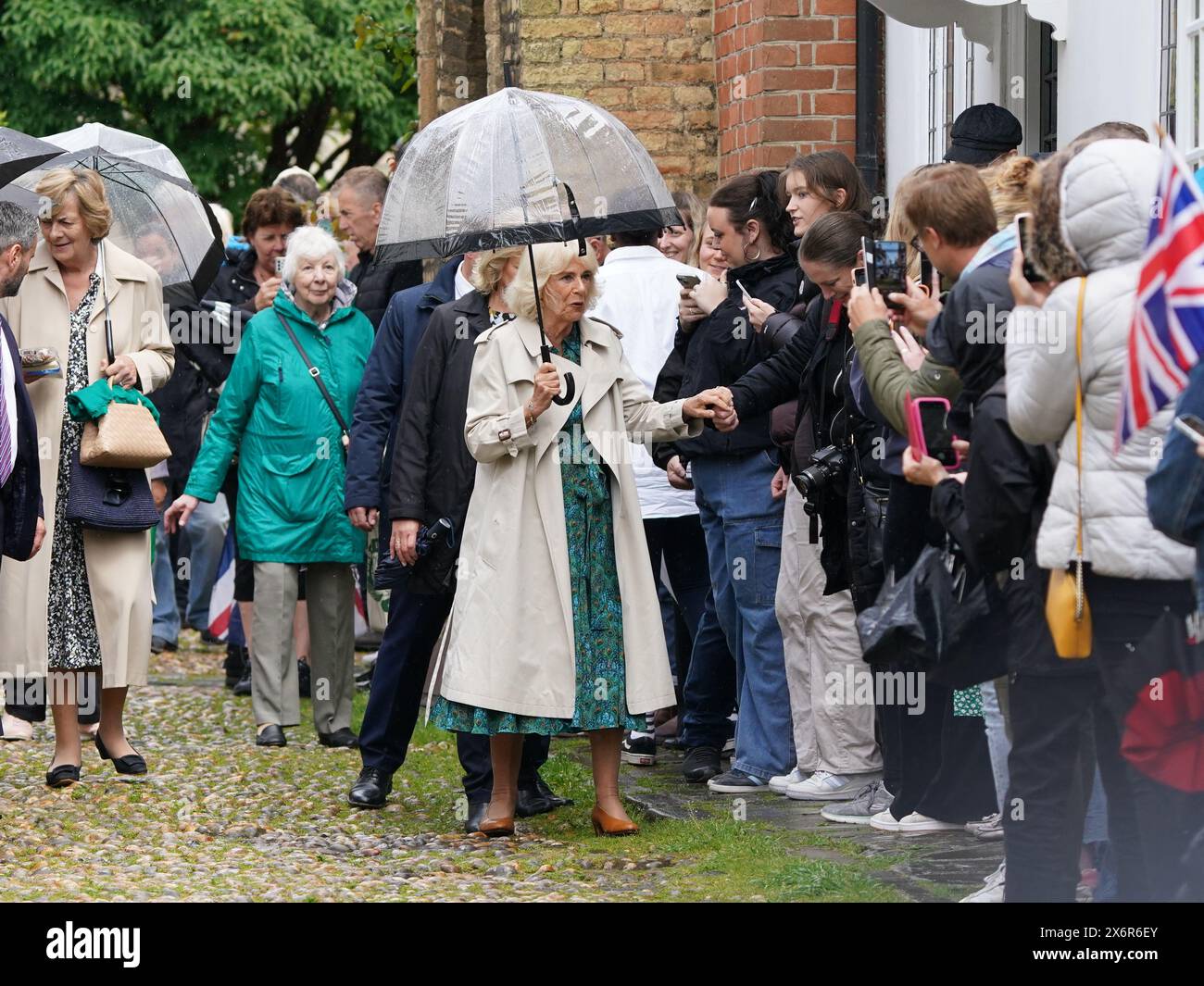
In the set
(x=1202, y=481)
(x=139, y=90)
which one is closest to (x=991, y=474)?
(x=1202, y=481)

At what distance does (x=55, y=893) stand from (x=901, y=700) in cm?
273

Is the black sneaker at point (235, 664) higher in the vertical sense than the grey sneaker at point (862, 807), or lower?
Result: lower

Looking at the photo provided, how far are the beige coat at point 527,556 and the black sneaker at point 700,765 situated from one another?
112 centimetres

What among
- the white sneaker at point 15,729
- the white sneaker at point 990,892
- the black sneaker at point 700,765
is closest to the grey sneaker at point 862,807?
the black sneaker at point 700,765

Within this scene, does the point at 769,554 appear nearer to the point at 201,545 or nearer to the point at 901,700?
the point at 901,700

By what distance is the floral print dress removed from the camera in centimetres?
830

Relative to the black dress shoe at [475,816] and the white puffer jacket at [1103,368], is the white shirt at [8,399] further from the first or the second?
the white puffer jacket at [1103,368]

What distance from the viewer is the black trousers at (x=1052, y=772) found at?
482 centimetres

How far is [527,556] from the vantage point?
6891 mm

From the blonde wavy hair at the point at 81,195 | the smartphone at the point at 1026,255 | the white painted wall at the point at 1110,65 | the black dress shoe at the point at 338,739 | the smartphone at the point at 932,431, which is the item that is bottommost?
the black dress shoe at the point at 338,739

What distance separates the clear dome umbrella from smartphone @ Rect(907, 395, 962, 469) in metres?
1.64

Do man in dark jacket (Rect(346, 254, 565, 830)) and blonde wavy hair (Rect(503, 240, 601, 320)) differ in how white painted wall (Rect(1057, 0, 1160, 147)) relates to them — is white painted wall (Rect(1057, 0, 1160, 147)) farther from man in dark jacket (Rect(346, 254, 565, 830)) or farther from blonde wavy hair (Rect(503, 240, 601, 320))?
man in dark jacket (Rect(346, 254, 565, 830))

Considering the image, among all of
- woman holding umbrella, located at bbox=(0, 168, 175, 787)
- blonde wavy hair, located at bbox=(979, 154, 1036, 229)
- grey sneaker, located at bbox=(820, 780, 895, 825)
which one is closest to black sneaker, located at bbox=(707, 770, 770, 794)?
grey sneaker, located at bbox=(820, 780, 895, 825)

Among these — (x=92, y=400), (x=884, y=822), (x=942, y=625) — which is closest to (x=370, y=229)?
(x=92, y=400)
